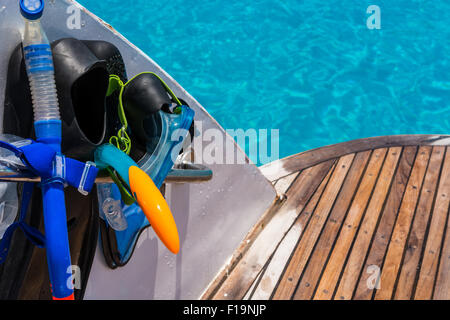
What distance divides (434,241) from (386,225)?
247 mm

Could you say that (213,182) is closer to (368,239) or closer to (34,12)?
(368,239)

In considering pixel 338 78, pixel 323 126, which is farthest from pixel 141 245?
pixel 338 78

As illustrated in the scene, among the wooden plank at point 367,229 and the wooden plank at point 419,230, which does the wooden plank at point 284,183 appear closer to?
the wooden plank at point 367,229

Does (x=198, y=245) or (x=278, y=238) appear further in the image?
(x=278, y=238)

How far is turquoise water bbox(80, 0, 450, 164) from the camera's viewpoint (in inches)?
175

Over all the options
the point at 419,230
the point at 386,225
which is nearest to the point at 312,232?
the point at 386,225

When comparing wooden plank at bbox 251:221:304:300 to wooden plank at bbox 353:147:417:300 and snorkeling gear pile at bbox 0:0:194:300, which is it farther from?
snorkeling gear pile at bbox 0:0:194:300

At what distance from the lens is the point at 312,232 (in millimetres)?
2512

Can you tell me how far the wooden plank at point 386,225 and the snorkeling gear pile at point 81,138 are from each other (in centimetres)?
119

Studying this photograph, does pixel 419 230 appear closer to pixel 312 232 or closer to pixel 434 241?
pixel 434 241

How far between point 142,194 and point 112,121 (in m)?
0.43

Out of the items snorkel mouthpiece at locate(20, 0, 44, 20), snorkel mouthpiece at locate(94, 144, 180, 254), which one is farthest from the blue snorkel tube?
snorkel mouthpiece at locate(94, 144, 180, 254)

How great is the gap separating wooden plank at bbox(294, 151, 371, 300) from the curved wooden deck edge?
3.9 inches

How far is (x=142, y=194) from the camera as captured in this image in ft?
3.34
